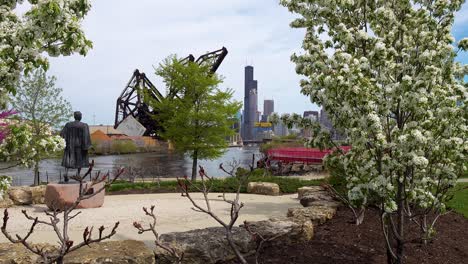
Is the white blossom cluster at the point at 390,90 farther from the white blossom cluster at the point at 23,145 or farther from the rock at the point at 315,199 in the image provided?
the rock at the point at 315,199

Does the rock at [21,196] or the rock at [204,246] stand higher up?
the rock at [204,246]

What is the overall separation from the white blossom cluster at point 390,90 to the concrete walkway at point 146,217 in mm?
3825

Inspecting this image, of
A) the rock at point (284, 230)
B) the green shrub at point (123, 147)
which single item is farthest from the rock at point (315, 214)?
the green shrub at point (123, 147)

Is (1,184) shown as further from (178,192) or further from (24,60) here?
(178,192)

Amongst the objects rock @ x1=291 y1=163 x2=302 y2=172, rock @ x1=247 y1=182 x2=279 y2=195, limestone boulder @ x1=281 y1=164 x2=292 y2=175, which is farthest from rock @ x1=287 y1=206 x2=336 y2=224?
rock @ x1=291 y1=163 x2=302 y2=172

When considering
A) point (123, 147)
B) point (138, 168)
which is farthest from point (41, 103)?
point (123, 147)

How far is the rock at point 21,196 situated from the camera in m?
12.0

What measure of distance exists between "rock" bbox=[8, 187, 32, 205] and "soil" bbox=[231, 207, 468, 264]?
842cm

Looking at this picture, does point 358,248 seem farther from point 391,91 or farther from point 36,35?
point 36,35

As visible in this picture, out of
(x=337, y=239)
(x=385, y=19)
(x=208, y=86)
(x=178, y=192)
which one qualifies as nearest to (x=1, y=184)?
(x=385, y=19)

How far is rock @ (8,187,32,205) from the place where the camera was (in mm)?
11969

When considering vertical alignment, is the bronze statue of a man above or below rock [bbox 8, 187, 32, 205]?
above

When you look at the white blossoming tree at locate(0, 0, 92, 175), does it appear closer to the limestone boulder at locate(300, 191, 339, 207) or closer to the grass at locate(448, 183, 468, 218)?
the limestone boulder at locate(300, 191, 339, 207)

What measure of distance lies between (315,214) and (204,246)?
123 inches
